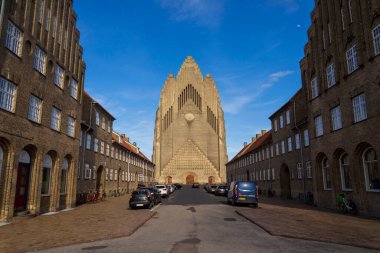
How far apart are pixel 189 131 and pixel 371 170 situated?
87.5 m

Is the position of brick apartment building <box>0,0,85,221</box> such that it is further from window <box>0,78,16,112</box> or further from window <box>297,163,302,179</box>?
window <box>297,163,302,179</box>

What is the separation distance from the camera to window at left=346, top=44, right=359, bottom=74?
1916cm

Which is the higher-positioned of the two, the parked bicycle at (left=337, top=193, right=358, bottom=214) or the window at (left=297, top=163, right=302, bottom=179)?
the window at (left=297, top=163, right=302, bottom=179)

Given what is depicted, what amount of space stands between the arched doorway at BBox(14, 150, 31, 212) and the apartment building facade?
67.4ft

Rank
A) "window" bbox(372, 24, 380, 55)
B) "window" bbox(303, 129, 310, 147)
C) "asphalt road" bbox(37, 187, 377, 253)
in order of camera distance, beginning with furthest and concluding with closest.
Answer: "window" bbox(303, 129, 310, 147) < "window" bbox(372, 24, 380, 55) < "asphalt road" bbox(37, 187, 377, 253)

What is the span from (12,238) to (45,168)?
371 inches

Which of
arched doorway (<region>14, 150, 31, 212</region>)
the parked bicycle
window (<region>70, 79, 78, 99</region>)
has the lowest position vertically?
the parked bicycle

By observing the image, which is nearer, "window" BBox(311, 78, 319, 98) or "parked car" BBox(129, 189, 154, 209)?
"parked car" BBox(129, 189, 154, 209)

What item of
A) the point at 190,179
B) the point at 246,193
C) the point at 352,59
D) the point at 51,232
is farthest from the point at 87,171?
the point at 190,179

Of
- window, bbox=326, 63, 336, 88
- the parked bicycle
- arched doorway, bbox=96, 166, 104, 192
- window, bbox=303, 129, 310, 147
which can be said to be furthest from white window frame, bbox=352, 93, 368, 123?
arched doorway, bbox=96, 166, 104, 192

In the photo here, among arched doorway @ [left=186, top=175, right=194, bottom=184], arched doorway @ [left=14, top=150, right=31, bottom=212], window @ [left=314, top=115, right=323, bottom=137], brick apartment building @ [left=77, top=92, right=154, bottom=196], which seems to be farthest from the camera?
arched doorway @ [left=186, top=175, right=194, bottom=184]

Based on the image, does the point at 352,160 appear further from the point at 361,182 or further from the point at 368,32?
the point at 368,32

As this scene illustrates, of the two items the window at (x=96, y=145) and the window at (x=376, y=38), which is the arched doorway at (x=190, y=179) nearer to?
Answer: the window at (x=96, y=145)

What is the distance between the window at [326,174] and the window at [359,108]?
18.8ft
